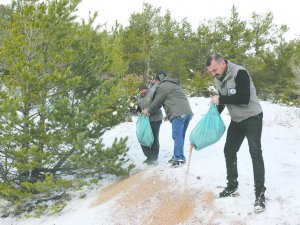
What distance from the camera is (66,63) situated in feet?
23.4

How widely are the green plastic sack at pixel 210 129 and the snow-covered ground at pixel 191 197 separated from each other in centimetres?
71

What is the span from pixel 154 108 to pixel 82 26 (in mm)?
2120

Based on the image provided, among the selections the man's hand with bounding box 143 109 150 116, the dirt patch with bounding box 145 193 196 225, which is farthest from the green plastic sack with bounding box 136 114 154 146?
the dirt patch with bounding box 145 193 196 225

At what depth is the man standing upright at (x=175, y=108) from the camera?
6949 mm

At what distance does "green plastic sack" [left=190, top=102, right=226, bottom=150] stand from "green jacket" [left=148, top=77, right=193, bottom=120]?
1.35m

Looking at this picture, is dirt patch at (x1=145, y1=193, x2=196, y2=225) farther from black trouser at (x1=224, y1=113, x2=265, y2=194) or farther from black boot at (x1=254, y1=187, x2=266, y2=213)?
black boot at (x1=254, y1=187, x2=266, y2=213)

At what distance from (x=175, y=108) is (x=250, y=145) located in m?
2.36

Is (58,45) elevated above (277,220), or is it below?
above

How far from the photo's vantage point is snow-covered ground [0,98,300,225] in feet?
16.5

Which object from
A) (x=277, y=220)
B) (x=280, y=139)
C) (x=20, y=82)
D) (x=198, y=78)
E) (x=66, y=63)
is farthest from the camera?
(x=198, y=78)

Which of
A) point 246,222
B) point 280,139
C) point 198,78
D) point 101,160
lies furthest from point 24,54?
point 198,78

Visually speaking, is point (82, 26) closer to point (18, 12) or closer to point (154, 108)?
point (18, 12)

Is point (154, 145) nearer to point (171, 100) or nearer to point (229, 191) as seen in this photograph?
point (171, 100)

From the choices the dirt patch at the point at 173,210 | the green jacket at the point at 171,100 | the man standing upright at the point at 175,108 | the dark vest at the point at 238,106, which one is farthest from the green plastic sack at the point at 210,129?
the green jacket at the point at 171,100
